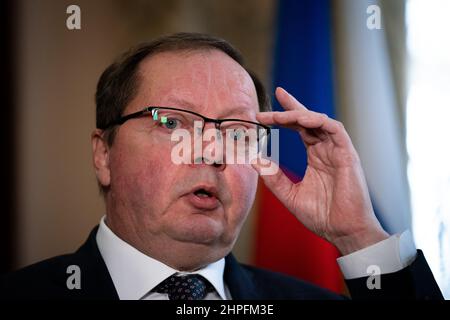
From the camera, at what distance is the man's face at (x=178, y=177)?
135 cm

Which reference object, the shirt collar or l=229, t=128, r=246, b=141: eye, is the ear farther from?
l=229, t=128, r=246, b=141: eye

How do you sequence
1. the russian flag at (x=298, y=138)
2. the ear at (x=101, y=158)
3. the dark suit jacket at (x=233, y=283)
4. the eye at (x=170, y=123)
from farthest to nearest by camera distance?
the russian flag at (x=298, y=138) < the ear at (x=101, y=158) < the eye at (x=170, y=123) < the dark suit jacket at (x=233, y=283)

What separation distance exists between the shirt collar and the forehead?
15.7 inches

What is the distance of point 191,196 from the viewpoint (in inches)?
53.0

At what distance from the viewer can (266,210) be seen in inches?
92.0

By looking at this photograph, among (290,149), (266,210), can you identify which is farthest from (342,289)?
(290,149)

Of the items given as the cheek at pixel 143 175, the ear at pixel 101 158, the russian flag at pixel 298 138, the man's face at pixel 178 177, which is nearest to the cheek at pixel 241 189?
the man's face at pixel 178 177

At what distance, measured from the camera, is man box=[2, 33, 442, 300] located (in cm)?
133

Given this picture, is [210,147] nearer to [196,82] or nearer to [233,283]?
[196,82]

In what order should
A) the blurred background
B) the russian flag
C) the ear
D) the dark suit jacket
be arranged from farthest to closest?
the russian flag
the blurred background
the ear
the dark suit jacket

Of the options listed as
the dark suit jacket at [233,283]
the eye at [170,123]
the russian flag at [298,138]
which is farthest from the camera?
the russian flag at [298,138]

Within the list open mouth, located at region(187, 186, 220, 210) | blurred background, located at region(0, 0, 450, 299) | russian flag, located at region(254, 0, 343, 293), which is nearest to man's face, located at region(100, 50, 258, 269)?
open mouth, located at region(187, 186, 220, 210)

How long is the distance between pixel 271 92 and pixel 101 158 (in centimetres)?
102

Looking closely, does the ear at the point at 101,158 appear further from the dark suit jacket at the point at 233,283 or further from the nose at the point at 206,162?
the nose at the point at 206,162
